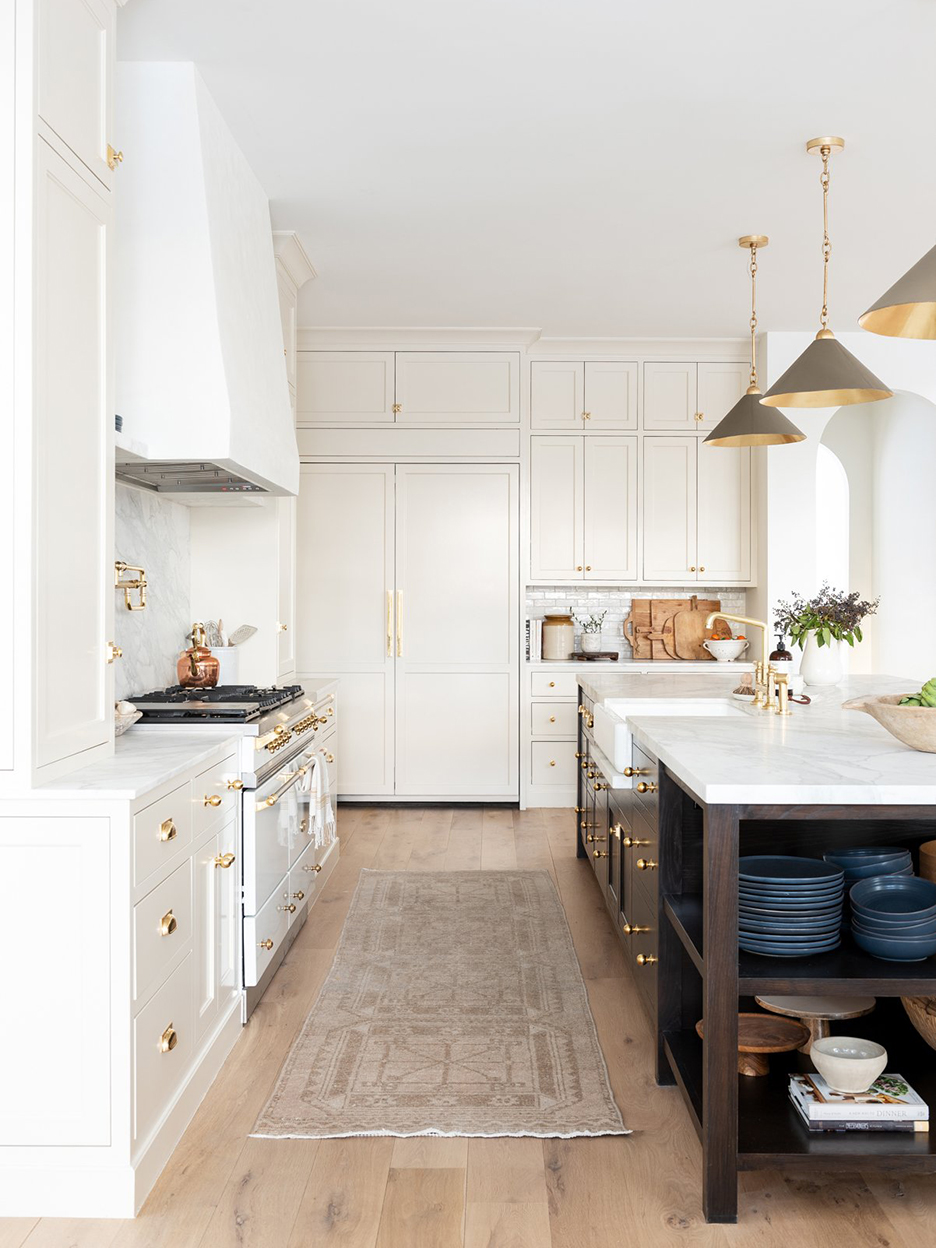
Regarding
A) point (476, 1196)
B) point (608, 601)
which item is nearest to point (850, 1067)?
point (476, 1196)

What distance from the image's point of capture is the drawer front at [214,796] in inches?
94.5

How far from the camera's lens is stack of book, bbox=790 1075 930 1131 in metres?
Answer: 1.91

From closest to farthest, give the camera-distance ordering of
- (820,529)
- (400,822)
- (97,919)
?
(97,919) → (400,822) → (820,529)

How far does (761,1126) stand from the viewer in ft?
6.34

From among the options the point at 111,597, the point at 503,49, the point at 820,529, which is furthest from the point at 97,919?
the point at 820,529

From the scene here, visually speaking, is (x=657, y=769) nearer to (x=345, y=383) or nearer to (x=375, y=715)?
(x=375, y=715)

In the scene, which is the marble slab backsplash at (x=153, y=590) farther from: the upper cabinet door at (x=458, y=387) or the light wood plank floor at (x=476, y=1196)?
the upper cabinet door at (x=458, y=387)

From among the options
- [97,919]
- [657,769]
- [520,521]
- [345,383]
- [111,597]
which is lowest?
[97,919]

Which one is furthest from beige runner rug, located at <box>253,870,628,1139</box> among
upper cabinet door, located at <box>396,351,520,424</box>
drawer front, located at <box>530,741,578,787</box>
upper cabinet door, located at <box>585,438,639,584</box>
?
upper cabinet door, located at <box>396,351,520,424</box>

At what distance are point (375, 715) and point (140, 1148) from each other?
3.76 metres

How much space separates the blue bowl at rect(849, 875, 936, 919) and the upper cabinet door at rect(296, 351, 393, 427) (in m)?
4.21

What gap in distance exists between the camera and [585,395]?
5.77 metres

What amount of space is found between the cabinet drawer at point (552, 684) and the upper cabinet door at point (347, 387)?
5.69ft

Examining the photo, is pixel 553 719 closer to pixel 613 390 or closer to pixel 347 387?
pixel 613 390
